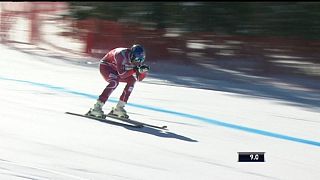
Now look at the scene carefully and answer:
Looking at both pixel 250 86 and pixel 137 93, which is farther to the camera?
pixel 250 86

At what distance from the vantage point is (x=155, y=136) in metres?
10.3

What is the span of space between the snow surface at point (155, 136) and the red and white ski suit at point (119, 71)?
0.61 m

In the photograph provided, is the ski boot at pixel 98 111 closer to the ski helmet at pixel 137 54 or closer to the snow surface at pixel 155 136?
the snow surface at pixel 155 136

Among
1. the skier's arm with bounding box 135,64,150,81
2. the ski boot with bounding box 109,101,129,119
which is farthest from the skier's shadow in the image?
the skier's arm with bounding box 135,64,150,81

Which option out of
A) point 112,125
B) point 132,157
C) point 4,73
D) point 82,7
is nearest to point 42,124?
point 112,125

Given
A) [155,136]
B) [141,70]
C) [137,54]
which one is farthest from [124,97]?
[155,136]

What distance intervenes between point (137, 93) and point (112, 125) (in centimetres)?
413

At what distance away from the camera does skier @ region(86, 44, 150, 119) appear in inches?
426

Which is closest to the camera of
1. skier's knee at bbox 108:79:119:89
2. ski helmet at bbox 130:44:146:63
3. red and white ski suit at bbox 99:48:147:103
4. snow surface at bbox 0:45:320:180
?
snow surface at bbox 0:45:320:180

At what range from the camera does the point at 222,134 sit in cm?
1082

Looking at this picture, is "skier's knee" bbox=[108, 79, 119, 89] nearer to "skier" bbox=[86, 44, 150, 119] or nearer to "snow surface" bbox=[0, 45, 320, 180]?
"skier" bbox=[86, 44, 150, 119]

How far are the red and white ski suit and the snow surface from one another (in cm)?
61

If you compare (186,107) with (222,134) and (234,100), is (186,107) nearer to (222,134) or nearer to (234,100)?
(234,100)

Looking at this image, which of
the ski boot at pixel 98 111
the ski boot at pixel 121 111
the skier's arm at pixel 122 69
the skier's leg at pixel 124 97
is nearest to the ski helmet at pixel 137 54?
the skier's arm at pixel 122 69
